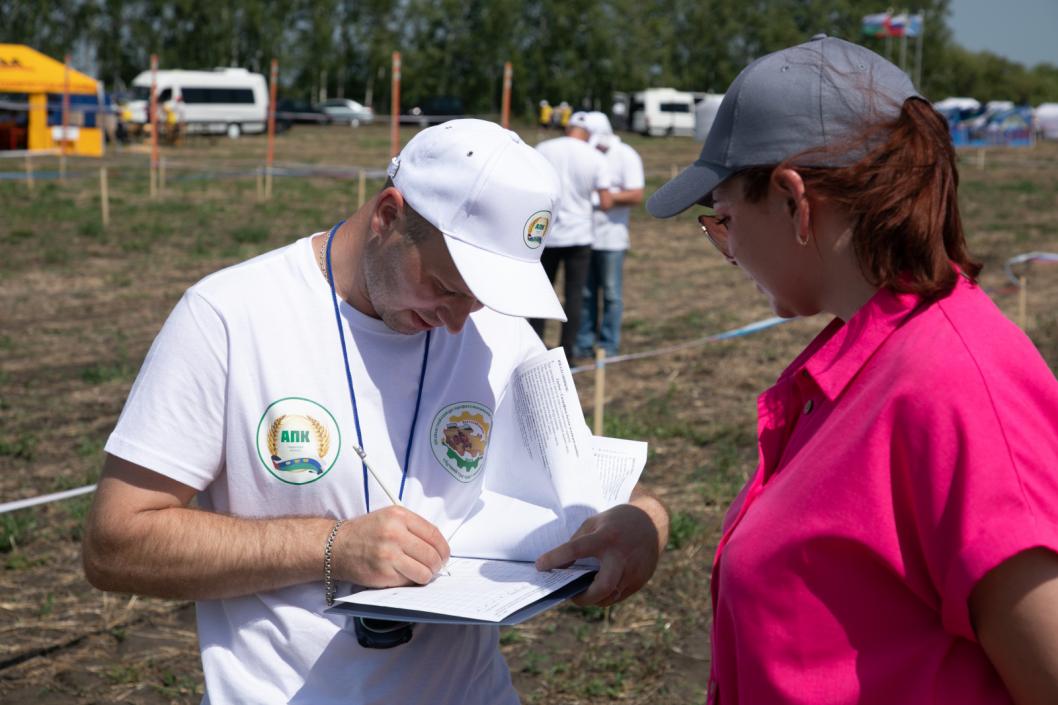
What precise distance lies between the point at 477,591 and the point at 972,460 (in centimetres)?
80

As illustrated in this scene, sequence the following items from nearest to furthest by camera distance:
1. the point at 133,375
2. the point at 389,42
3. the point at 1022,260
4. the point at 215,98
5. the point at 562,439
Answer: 1. the point at 562,439
2. the point at 133,375
3. the point at 1022,260
4. the point at 215,98
5. the point at 389,42

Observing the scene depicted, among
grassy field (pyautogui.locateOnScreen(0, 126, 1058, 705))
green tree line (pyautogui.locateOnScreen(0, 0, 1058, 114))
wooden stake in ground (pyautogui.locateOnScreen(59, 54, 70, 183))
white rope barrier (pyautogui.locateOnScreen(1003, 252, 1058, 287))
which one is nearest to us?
grassy field (pyautogui.locateOnScreen(0, 126, 1058, 705))

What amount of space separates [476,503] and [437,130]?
66cm

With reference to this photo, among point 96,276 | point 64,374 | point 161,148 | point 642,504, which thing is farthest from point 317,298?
point 161,148

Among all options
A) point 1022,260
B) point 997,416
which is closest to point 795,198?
point 997,416

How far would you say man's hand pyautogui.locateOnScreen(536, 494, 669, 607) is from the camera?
1.85 metres

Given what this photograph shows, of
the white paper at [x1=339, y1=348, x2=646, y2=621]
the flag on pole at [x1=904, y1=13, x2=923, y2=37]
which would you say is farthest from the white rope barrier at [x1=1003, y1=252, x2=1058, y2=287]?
the flag on pole at [x1=904, y1=13, x2=923, y2=37]

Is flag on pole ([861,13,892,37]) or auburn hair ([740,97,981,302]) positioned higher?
flag on pole ([861,13,892,37])

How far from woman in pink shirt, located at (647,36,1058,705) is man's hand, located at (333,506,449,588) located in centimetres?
47

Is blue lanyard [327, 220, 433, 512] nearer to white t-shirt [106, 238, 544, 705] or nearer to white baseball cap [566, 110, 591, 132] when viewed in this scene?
white t-shirt [106, 238, 544, 705]

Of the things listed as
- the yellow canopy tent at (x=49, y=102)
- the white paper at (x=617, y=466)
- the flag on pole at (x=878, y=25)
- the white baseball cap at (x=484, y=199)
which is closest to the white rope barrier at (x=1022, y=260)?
the white paper at (x=617, y=466)

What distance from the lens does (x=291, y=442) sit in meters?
1.82

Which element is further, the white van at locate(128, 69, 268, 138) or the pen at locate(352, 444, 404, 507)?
the white van at locate(128, 69, 268, 138)

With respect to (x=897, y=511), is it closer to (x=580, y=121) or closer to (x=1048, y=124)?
(x=580, y=121)
